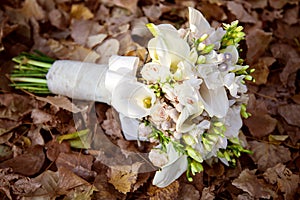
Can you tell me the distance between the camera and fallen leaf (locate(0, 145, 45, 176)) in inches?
40.5

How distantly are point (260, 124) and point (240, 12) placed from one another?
39cm

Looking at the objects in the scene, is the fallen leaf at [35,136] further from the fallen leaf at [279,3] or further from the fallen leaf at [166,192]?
the fallen leaf at [279,3]

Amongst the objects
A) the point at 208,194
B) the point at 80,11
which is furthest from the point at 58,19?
the point at 208,194

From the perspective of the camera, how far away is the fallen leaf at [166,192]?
3.23 ft

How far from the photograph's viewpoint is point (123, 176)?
1009 mm

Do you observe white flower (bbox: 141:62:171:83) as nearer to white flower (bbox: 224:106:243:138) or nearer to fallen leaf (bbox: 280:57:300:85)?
white flower (bbox: 224:106:243:138)

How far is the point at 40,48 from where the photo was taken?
4.25 feet

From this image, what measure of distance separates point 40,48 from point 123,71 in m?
0.43

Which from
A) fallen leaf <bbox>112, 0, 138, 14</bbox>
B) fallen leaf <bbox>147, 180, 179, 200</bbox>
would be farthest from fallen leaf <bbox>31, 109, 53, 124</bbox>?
fallen leaf <bbox>112, 0, 138, 14</bbox>

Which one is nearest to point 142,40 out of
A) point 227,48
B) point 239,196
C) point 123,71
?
point 123,71

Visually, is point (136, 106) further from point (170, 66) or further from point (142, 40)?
point (142, 40)

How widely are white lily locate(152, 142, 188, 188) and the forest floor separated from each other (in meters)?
0.05

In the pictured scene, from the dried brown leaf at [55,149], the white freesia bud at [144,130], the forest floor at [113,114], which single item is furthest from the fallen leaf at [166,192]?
the dried brown leaf at [55,149]

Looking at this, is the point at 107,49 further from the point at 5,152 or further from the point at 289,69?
the point at 289,69
